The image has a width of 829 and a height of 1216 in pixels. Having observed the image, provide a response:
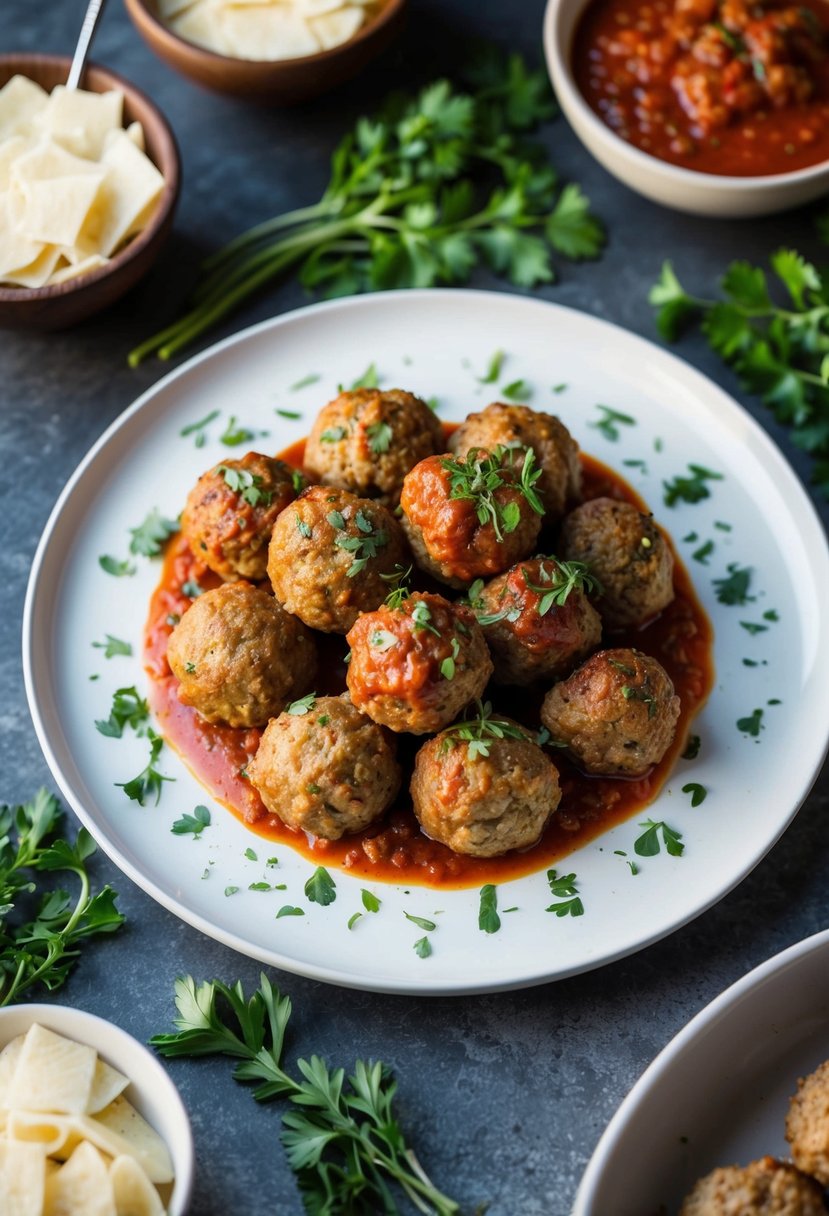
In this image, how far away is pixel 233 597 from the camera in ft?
16.5

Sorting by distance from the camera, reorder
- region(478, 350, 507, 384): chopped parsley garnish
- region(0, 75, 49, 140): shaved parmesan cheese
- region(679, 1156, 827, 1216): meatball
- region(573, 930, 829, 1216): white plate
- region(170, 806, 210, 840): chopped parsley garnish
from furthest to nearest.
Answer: region(0, 75, 49, 140): shaved parmesan cheese < region(478, 350, 507, 384): chopped parsley garnish < region(170, 806, 210, 840): chopped parsley garnish < region(573, 930, 829, 1216): white plate < region(679, 1156, 827, 1216): meatball

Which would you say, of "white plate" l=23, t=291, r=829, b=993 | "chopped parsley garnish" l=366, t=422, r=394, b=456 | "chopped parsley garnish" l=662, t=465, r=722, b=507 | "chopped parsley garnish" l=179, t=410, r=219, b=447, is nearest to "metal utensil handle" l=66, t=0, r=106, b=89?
"white plate" l=23, t=291, r=829, b=993

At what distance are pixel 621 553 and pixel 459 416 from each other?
1252 mm

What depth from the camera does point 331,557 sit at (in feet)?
16.1

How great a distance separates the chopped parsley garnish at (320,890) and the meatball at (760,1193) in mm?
1611

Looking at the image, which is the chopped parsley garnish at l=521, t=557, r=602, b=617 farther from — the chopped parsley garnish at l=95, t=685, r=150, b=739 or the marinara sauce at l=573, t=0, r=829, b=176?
the marinara sauce at l=573, t=0, r=829, b=176

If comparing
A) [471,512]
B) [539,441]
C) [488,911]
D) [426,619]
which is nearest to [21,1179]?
[488,911]

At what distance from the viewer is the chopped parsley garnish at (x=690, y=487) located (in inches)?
229

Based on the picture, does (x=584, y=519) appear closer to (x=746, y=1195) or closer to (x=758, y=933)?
(x=758, y=933)

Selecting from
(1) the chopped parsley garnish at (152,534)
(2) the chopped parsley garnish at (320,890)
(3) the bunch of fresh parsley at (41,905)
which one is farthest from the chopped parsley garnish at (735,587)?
(3) the bunch of fresh parsley at (41,905)

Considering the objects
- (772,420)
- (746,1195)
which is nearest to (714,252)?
(772,420)

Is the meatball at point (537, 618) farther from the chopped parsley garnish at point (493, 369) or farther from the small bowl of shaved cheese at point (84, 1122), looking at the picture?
Result: the small bowl of shaved cheese at point (84, 1122)

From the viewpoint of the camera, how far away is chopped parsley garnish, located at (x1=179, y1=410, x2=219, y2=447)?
598 cm

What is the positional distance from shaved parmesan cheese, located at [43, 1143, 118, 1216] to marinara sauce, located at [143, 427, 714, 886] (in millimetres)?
1299
